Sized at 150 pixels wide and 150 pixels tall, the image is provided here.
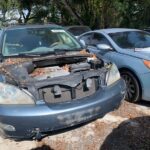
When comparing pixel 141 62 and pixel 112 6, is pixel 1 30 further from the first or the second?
pixel 112 6

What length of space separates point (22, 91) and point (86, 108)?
84 cm

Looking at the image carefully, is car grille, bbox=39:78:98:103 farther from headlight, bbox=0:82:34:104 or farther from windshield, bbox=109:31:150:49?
windshield, bbox=109:31:150:49

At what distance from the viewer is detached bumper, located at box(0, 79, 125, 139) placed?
399 centimetres

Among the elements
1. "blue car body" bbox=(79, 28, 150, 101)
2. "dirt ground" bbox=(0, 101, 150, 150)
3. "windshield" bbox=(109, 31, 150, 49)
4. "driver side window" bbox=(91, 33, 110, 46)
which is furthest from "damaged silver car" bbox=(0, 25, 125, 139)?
"driver side window" bbox=(91, 33, 110, 46)

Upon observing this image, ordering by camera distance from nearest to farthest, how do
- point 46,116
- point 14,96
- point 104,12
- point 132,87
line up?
point 46,116, point 14,96, point 132,87, point 104,12

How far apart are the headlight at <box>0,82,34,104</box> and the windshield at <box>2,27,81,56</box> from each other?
1312mm

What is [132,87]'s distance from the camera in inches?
230

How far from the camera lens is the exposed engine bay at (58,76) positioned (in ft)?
13.9

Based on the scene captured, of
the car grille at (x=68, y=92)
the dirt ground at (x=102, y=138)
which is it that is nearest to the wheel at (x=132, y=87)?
the dirt ground at (x=102, y=138)

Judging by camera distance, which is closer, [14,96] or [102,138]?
[14,96]

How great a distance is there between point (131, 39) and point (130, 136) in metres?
2.83

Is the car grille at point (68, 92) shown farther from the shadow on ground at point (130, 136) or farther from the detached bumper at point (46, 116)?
the shadow on ground at point (130, 136)

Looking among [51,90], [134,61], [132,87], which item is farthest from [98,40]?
[51,90]

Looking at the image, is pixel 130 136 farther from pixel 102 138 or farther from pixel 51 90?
pixel 51 90
